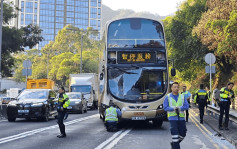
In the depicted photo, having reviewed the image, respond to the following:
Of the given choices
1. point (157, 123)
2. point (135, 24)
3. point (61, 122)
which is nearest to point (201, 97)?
point (157, 123)

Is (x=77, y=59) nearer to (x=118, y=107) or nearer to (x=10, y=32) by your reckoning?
(x=10, y=32)

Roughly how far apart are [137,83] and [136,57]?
1.04m

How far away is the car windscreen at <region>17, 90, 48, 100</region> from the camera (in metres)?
19.3

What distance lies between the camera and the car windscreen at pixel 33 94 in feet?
63.5

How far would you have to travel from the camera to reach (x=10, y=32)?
35.8 meters

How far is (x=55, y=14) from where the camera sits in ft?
523

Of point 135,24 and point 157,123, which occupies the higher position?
point 135,24

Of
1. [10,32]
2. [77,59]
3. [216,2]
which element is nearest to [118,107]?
[216,2]

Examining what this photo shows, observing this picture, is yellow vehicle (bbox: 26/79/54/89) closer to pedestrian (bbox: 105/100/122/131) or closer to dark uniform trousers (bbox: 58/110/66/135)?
pedestrian (bbox: 105/100/122/131)

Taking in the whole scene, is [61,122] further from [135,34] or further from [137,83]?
[135,34]

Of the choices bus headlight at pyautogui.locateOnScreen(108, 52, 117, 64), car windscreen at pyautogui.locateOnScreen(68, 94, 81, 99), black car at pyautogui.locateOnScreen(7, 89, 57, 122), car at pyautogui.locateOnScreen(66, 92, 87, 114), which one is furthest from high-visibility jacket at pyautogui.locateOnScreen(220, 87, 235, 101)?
car windscreen at pyautogui.locateOnScreen(68, 94, 81, 99)

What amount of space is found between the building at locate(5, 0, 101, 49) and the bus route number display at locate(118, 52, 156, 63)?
141 metres

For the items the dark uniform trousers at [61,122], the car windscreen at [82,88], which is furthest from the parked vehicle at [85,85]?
the dark uniform trousers at [61,122]

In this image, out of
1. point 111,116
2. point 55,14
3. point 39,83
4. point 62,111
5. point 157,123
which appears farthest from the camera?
point 55,14
